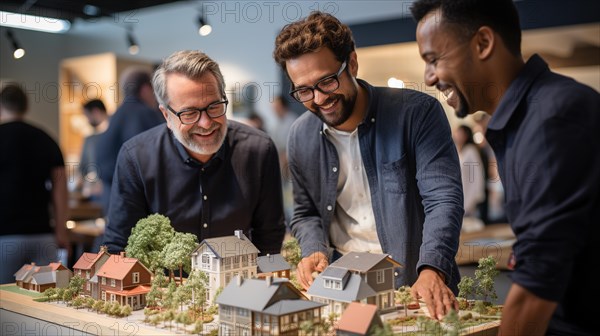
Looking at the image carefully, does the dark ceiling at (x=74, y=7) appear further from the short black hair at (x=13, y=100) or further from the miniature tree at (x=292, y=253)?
the miniature tree at (x=292, y=253)

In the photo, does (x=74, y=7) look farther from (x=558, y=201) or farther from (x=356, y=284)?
(x=558, y=201)

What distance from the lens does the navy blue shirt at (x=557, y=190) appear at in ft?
5.94

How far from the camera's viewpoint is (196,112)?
315 centimetres

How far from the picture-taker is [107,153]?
239 inches

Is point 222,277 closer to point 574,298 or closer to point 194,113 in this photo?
point 194,113

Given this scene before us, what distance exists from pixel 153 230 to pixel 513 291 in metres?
1.65

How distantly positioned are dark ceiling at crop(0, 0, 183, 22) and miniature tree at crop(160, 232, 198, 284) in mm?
8233

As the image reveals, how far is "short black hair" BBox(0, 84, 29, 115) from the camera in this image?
5086mm

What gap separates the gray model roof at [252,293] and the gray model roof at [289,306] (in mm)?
27

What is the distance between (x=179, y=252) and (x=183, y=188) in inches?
24.3

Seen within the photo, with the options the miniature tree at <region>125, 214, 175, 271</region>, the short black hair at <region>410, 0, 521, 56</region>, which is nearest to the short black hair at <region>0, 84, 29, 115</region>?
the miniature tree at <region>125, 214, 175, 271</region>

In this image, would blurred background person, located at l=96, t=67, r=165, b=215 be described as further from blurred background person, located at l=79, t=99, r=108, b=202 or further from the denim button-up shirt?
the denim button-up shirt

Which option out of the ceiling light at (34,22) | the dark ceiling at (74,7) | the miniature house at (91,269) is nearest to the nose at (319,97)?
the miniature house at (91,269)

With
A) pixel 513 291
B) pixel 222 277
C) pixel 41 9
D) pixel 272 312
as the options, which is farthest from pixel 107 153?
pixel 41 9
